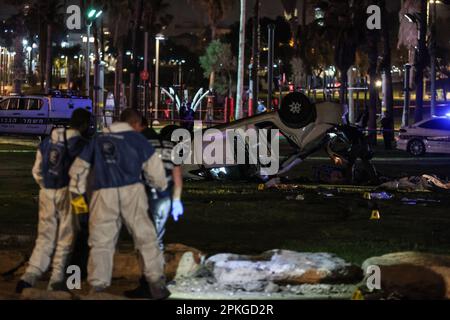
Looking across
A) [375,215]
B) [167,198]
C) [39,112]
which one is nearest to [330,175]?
[375,215]

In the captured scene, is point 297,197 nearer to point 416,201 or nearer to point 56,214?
point 416,201

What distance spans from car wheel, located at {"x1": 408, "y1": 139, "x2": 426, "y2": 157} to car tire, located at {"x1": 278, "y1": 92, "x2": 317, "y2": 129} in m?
15.3

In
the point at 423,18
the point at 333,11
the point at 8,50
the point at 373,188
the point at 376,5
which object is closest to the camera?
the point at 373,188

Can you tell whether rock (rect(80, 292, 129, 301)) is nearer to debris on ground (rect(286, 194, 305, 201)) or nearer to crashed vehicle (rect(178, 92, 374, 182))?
debris on ground (rect(286, 194, 305, 201))

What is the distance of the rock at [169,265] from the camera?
420 inches

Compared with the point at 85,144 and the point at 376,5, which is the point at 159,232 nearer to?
the point at 85,144

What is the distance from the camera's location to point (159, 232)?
9633mm

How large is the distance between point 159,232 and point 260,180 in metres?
11.5

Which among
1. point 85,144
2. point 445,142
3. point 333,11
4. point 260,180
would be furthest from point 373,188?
point 333,11

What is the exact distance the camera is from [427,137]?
35344 mm

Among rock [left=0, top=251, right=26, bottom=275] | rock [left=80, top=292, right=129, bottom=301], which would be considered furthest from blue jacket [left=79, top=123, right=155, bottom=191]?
rock [left=0, top=251, right=26, bottom=275]

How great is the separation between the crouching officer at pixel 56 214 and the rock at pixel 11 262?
147 centimetres

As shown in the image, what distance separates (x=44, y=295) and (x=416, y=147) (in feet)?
92.0

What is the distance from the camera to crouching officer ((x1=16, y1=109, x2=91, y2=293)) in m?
9.50
